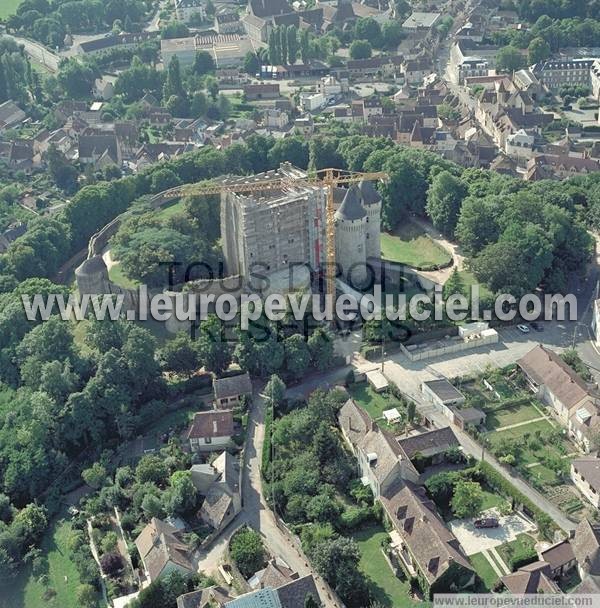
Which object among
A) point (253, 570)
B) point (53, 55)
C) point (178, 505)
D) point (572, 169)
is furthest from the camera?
point (53, 55)

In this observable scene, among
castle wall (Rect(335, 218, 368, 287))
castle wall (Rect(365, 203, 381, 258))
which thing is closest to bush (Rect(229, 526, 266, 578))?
castle wall (Rect(335, 218, 368, 287))

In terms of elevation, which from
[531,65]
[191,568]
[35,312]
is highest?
[531,65]

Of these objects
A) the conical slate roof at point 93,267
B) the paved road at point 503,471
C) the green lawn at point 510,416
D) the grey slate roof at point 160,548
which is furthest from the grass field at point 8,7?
the grey slate roof at point 160,548

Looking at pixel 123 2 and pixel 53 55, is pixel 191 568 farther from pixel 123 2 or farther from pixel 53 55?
pixel 123 2

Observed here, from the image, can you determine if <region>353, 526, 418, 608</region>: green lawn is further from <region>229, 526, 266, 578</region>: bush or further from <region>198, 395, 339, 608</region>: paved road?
<region>229, 526, 266, 578</region>: bush

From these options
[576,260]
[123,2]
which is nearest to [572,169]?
[576,260]
